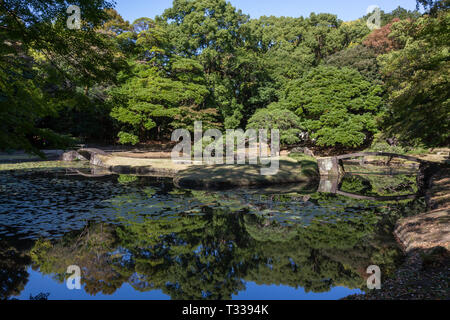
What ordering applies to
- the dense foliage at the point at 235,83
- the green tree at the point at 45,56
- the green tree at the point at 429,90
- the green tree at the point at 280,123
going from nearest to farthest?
the green tree at the point at 45,56 → the green tree at the point at 429,90 → the green tree at the point at 280,123 → the dense foliage at the point at 235,83

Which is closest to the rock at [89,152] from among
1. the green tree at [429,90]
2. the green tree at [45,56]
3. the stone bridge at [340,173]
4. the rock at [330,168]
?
the rock at [330,168]

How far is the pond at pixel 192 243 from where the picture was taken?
5.69m

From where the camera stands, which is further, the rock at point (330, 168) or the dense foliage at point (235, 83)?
the dense foliage at point (235, 83)

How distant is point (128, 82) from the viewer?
28.7 meters

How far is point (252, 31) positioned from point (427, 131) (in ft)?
97.0

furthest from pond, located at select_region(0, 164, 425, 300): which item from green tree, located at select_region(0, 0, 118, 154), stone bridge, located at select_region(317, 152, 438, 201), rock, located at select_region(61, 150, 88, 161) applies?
rock, located at select_region(61, 150, 88, 161)

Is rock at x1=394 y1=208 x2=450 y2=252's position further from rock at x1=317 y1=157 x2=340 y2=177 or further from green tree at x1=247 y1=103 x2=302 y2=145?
green tree at x1=247 y1=103 x2=302 y2=145

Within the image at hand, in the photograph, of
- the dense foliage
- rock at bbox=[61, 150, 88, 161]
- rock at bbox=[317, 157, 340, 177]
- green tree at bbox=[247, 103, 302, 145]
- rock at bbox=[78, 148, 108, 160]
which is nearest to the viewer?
rock at bbox=[317, 157, 340, 177]

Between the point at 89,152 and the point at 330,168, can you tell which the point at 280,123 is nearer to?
the point at 330,168

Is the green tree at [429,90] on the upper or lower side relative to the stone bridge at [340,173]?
upper

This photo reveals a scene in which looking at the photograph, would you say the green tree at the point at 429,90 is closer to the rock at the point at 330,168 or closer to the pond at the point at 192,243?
the pond at the point at 192,243

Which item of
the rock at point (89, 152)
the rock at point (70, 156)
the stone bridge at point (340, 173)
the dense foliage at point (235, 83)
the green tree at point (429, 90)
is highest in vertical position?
the dense foliage at point (235, 83)

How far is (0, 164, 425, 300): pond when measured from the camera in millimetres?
5691

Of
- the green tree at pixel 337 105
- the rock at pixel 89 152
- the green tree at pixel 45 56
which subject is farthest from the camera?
the green tree at pixel 337 105
